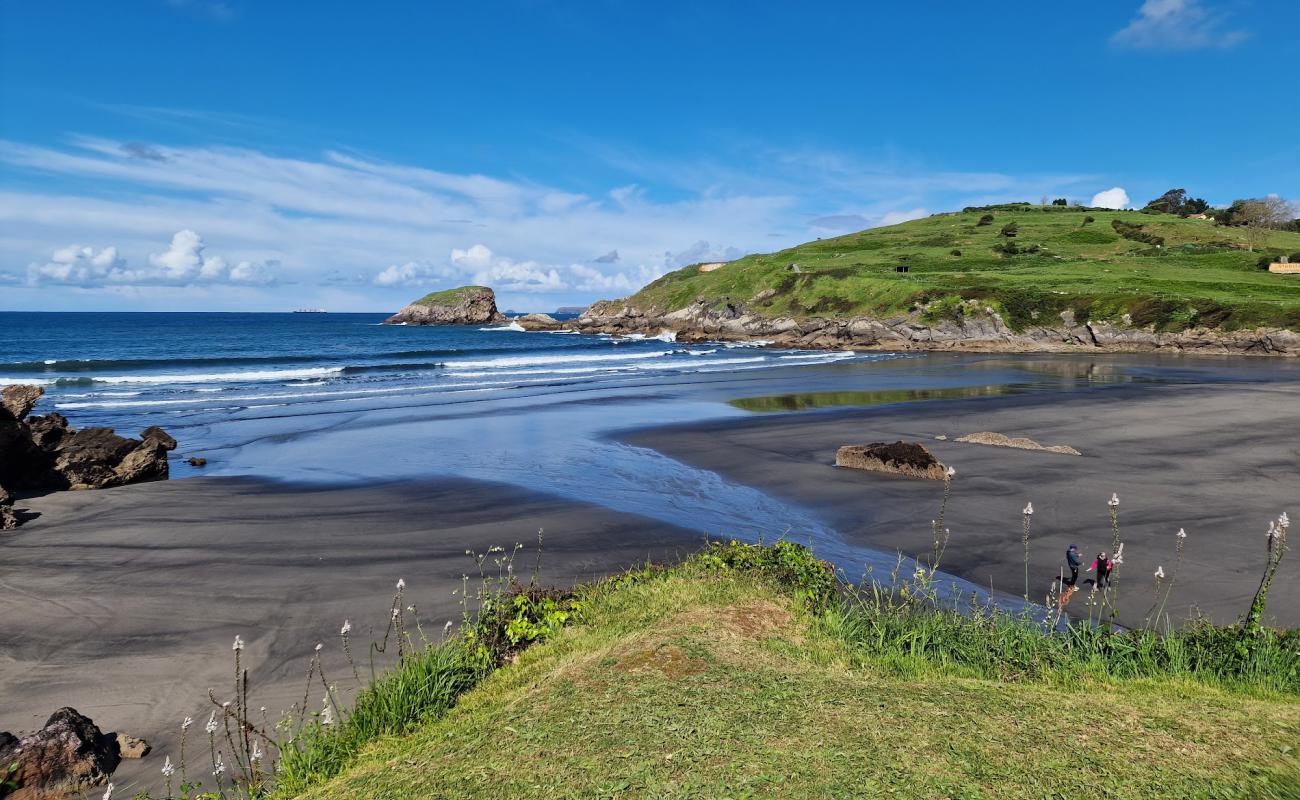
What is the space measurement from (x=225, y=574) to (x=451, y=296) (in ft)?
597

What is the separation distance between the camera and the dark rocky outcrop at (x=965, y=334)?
65.9 metres

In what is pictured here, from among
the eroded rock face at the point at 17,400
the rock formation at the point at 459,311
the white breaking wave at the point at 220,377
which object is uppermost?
the rock formation at the point at 459,311

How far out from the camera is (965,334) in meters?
80.1

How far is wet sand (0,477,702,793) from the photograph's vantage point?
952 cm

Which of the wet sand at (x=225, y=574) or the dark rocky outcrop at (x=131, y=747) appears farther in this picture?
the wet sand at (x=225, y=574)

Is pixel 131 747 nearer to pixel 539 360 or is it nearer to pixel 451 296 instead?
pixel 539 360

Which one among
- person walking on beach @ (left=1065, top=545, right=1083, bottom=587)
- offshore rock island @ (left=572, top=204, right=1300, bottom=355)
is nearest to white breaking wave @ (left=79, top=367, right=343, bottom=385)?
offshore rock island @ (left=572, top=204, right=1300, bottom=355)

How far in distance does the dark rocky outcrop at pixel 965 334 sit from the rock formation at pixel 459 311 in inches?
3093

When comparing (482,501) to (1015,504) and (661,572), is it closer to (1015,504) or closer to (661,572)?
(661,572)

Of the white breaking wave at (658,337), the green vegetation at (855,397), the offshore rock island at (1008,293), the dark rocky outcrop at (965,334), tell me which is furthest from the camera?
the white breaking wave at (658,337)

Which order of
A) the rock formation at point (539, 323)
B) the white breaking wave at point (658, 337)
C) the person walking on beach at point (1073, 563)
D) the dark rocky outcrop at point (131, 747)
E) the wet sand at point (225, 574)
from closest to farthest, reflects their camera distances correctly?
the dark rocky outcrop at point (131, 747)
the wet sand at point (225, 574)
the person walking on beach at point (1073, 563)
the white breaking wave at point (658, 337)
the rock formation at point (539, 323)

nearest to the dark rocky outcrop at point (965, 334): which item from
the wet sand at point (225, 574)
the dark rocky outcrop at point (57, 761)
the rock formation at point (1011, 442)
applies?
the rock formation at point (1011, 442)

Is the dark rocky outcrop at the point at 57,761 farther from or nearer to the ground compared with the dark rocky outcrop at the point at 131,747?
farther from the ground

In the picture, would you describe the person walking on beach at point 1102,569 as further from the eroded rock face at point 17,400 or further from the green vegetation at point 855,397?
the eroded rock face at point 17,400
